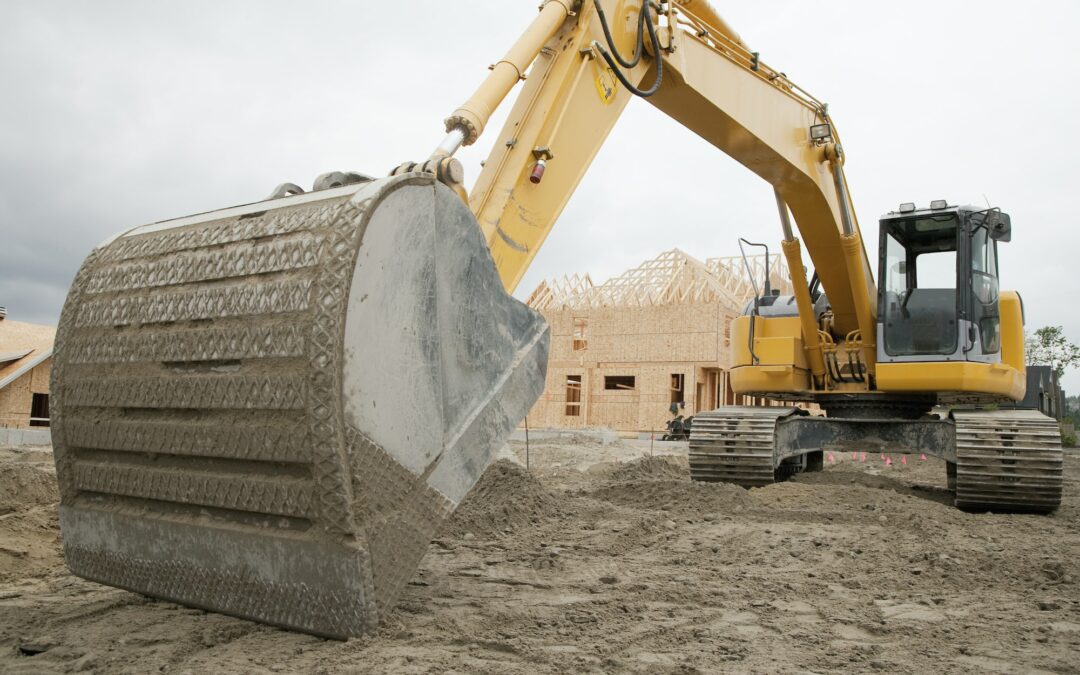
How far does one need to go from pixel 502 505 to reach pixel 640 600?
2114 millimetres

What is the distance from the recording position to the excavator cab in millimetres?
7336

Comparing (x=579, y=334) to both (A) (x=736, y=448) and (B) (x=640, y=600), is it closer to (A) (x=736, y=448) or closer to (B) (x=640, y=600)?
(A) (x=736, y=448)

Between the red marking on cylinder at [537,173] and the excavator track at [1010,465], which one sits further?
the excavator track at [1010,465]

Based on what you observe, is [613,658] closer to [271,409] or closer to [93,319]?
[271,409]

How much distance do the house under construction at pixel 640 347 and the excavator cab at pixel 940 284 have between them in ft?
51.6

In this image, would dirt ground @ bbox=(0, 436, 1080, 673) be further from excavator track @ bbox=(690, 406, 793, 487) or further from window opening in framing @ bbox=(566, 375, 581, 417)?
window opening in framing @ bbox=(566, 375, 581, 417)

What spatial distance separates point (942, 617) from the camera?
345cm

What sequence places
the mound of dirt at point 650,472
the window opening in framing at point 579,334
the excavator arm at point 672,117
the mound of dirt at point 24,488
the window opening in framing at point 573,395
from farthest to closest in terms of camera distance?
the window opening in framing at point 579,334, the window opening in framing at point 573,395, the mound of dirt at point 650,472, the mound of dirt at point 24,488, the excavator arm at point 672,117

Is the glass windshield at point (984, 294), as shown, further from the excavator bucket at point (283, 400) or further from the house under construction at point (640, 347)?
the house under construction at point (640, 347)

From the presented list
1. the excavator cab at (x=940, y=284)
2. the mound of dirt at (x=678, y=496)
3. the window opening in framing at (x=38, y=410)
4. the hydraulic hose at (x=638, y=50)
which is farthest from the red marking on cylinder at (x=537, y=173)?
the window opening in framing at (x=38, y=410)

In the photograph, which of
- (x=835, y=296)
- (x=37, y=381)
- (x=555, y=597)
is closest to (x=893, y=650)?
(x=555, y=597)

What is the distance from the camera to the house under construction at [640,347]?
24.1 metres

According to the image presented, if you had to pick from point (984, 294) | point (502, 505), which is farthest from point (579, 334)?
point (502, 505)

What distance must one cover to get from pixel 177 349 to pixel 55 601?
1472 millimetres
